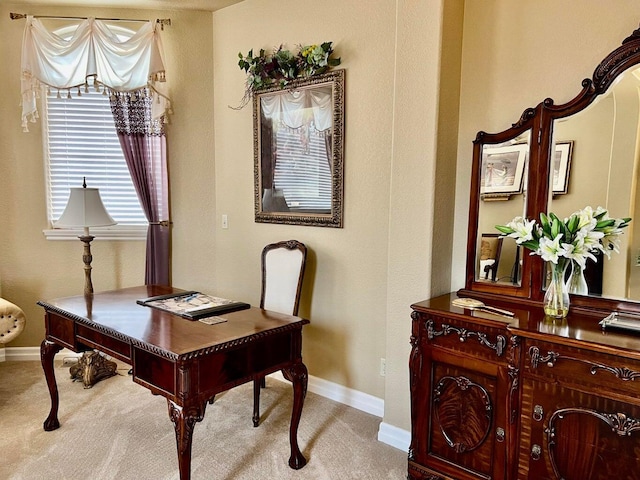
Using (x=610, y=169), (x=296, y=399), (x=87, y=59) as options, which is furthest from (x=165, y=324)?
(x=87, y=59)

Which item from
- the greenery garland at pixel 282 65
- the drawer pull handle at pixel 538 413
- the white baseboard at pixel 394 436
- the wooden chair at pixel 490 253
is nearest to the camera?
the drawer pull handle at pixel 538 413

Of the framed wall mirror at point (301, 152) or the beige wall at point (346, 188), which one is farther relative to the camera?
the framed wall mirror at point (301, 152)

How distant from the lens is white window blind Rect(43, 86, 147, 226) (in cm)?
346

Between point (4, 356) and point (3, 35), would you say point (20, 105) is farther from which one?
point (4, 356)

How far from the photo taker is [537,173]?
2.04 metres

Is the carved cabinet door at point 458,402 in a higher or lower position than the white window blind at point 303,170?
lower

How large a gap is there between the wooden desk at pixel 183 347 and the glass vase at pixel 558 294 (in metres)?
1.11

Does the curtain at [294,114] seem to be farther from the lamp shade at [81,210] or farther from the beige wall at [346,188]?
the lamp shade at [81,210]

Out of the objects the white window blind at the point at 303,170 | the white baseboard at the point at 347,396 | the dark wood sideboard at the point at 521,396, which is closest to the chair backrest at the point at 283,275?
the white window blind at the point at 303,170

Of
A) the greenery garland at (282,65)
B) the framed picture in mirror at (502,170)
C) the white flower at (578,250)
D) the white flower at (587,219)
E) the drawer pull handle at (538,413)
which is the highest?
the greenery garland at (282,65)

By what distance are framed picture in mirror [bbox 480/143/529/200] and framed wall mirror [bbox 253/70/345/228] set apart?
90cm

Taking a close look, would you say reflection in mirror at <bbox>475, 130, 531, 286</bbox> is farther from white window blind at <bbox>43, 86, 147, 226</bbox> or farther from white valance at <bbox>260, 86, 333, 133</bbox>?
white window blind at <bbox>43, 86, 147, 226</bbox>

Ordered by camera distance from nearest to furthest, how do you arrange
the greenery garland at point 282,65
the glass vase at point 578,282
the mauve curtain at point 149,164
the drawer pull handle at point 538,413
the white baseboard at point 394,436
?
the drawer pull handle at point 538,413
the glass vase at point 578,282
the white baseboard at point 394,436
the greenery garland at point 282,65
the mauve curtain at point 149,164

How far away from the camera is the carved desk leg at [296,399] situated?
2.09m
